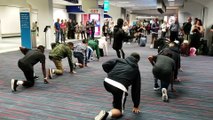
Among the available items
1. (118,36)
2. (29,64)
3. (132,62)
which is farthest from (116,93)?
(118,36)

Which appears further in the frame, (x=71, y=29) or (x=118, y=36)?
(x=71, y=29)

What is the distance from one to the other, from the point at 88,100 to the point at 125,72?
4.51 ft

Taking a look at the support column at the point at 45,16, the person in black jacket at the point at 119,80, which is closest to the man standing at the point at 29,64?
the person in black jacket at the point at 119,80

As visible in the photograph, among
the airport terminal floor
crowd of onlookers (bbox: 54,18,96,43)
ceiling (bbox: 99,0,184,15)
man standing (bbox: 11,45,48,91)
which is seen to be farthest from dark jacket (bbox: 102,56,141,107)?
ceiling (bbox: 99,0,184,15)

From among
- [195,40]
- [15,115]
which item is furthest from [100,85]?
[195,40]

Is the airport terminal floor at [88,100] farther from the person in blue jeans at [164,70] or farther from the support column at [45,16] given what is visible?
the support column at [45,16]

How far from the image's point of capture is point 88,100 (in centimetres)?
438

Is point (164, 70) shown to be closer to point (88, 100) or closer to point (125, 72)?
point (125, 72)

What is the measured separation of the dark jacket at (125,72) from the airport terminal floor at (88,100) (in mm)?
576

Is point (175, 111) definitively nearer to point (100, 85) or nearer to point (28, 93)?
point (100, 85)

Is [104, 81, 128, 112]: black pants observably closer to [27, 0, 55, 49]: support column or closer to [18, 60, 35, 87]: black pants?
[18, 60, 35, 87]: black pants

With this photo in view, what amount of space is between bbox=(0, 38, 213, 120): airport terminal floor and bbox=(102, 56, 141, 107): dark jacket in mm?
576

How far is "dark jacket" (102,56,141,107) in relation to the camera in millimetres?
3289

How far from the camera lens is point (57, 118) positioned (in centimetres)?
354
